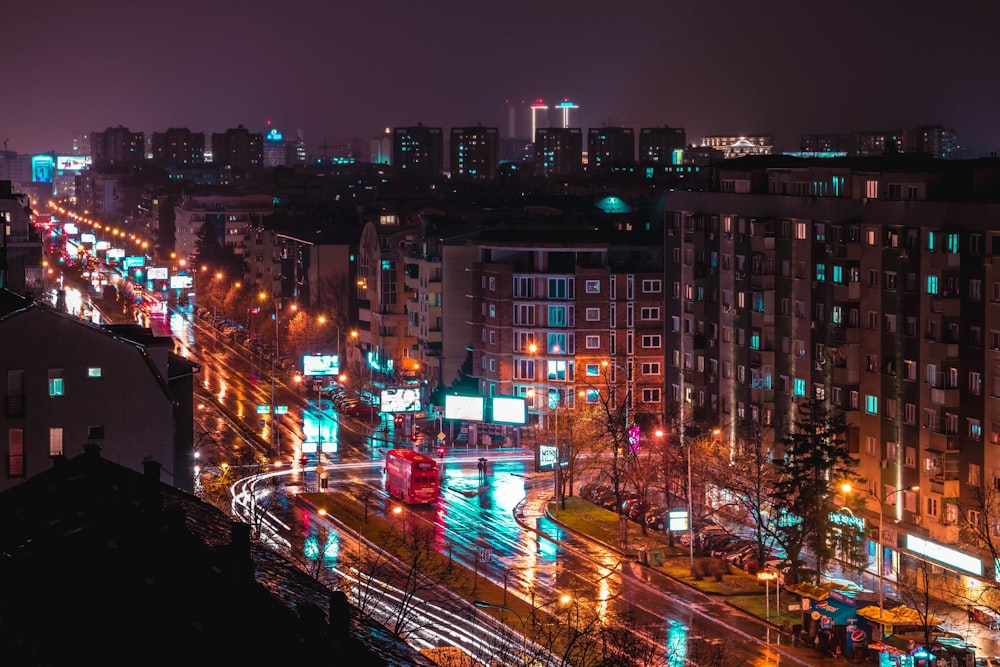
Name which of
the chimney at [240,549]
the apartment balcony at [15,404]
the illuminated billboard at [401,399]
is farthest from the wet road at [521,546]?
the chimney at [240,549]

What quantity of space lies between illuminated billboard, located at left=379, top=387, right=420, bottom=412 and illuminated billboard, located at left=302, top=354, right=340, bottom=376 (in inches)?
452

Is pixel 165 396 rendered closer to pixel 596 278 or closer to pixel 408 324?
pixel 596 278

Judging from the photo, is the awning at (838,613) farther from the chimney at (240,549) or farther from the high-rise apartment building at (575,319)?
the high-rise apartment building at (575,319)

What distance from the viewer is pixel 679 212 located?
87312mm

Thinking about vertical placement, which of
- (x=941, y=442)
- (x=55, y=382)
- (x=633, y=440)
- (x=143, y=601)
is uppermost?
(x=143, y=601)

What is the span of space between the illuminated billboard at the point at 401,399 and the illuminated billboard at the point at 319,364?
37.7ft

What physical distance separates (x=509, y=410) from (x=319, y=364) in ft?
54.0

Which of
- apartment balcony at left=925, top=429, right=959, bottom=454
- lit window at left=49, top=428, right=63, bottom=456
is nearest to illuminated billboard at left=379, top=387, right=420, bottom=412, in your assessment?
apartment balcony at left=925, top=429, right=959, bottom=454

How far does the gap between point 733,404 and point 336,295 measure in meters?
60.2

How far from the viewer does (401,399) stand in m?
92.8

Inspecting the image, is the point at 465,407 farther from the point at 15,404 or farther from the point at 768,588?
the point at 15,404

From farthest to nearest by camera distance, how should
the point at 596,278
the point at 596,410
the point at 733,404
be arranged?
the point at 596,278, the point at 596,410, the point at 733,404

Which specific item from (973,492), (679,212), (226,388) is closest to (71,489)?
(973,492)

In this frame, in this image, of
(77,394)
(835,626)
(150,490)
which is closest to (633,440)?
(835,626)
